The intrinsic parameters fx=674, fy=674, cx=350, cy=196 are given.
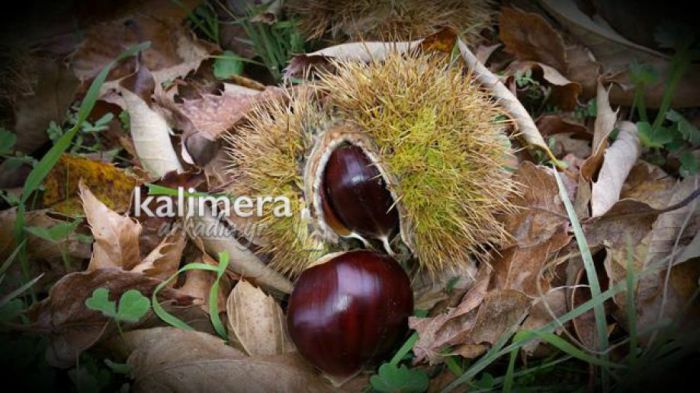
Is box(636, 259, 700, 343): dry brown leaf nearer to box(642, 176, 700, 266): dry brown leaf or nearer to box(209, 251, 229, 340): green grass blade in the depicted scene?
box(642, 176, 700, 266): dry brown leaf

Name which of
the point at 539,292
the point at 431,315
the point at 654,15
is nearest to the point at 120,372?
the point at 431,315

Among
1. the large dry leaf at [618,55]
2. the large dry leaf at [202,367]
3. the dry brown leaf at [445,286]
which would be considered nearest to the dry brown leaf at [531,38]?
the large dry leaf at [618,55]

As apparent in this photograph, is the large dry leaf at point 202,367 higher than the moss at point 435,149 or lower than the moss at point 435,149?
lower

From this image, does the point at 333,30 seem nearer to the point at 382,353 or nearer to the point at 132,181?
the point at 132,181

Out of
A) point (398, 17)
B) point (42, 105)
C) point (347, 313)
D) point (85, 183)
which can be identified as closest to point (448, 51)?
point (398, 17)

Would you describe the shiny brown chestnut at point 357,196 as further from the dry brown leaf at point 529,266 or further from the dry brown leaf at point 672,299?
the dry brown leaf at point 672,299

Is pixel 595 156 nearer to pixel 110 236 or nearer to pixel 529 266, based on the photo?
pixel 529 266
